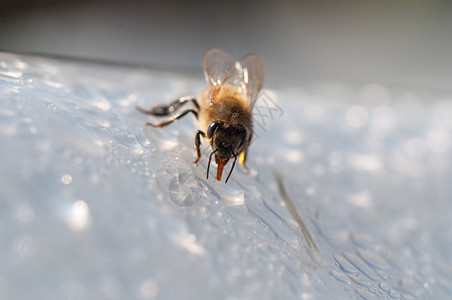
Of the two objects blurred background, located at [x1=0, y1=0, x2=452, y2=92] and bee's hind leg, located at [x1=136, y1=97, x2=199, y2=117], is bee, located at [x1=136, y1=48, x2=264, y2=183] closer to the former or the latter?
bee's hind leg, located at [x1=136, y1=97, x2=199, y2=117]

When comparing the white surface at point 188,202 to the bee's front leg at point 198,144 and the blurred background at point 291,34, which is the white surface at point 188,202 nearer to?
the bee's front leg at point 198,144

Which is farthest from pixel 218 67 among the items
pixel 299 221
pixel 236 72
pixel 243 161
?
pixel 299 221

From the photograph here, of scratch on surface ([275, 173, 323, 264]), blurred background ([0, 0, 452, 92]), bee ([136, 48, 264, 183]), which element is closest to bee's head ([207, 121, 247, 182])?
bee ([136, 48, 264, 183])

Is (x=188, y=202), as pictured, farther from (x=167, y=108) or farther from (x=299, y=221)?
(x=167, y=108)

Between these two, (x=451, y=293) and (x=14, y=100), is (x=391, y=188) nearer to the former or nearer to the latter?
(x=451, y=293)

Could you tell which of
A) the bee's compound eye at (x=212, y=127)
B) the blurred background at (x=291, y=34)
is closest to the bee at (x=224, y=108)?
the bee's compound eye at (x=212, y=127)

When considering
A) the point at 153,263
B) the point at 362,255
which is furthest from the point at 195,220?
the point at 362,255
